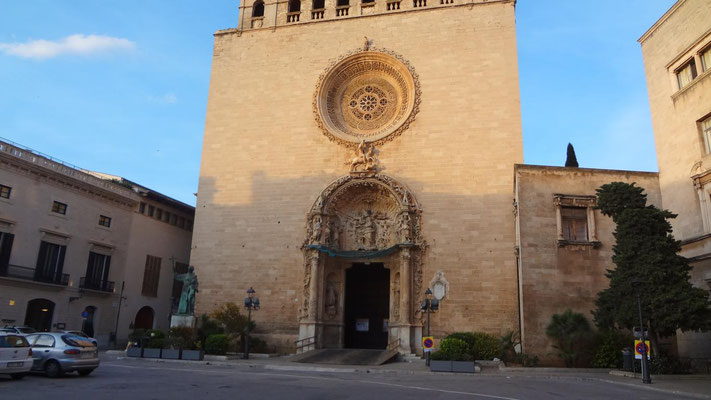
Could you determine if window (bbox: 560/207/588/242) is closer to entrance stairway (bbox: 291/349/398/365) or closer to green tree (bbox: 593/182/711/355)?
green tree (bbox: 593/182/711/355)

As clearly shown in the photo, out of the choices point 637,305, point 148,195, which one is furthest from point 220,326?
point 637,305

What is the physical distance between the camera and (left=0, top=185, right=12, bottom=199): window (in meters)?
23.5

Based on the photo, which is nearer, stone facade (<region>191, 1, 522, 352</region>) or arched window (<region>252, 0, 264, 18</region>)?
stone facade (<region>191, 1, 522, 352</region>)

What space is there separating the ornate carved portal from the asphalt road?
754 cm

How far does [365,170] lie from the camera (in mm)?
23297

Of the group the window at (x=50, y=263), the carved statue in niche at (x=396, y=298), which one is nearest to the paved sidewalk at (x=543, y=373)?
the carved statue in niche at (x=396, y=298)

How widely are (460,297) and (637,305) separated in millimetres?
7440

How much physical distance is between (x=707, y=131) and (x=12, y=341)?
2033 centimetres

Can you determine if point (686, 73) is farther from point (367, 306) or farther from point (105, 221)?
point (105, 221)

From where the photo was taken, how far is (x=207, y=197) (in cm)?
2522

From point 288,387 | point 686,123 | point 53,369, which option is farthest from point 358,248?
point 53,369

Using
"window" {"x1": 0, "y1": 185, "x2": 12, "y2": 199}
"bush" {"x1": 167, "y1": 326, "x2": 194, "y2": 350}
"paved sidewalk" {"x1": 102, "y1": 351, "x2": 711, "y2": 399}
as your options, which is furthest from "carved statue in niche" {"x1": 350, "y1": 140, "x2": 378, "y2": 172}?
"window" {"x1": 0, "y1": 185, "x2": 12, "y2": 199}

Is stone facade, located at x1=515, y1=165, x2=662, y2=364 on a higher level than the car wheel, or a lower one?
higher

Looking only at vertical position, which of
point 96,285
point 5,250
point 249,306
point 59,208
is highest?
point 59,208
